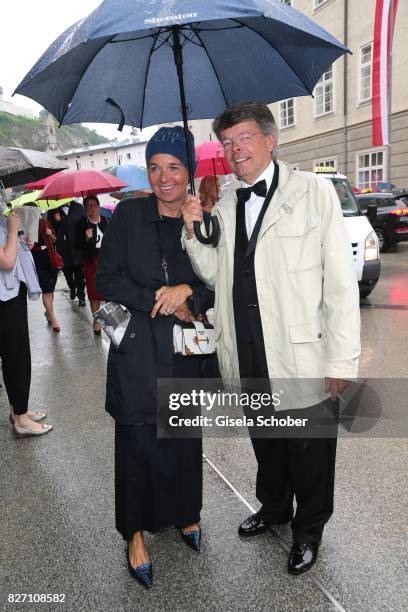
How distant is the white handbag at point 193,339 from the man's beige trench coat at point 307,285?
0.32 metres

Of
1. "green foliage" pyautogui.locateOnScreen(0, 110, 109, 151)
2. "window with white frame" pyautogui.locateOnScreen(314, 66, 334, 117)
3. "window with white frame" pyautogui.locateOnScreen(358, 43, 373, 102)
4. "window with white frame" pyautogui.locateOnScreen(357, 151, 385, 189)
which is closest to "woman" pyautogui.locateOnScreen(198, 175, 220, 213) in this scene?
"window with white frame" pyautogui.locateOnScreen(357, 151, 385, 189)

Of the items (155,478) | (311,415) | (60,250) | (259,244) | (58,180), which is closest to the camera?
(259,244)

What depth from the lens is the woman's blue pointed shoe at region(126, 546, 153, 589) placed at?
7.11 ft

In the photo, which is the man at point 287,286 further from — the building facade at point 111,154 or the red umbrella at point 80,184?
the building facade at point 111,154

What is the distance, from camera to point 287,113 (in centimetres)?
2375

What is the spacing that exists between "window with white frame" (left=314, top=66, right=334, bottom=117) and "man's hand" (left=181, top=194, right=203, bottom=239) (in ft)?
68.9

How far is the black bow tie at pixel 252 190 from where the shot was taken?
201 centimetres

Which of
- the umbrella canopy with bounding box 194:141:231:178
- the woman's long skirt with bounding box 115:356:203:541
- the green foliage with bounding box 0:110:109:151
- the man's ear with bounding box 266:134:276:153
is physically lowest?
the woman's long skirt with bounding box 115:356:203:541

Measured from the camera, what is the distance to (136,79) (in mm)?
2688

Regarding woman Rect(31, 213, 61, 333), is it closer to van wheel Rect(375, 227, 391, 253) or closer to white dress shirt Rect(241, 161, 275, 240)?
white dress shirt Rect(241, 161, 275, 240)

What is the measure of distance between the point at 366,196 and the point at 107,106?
12.0 m

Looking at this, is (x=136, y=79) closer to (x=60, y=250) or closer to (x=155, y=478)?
(x=155, y=478)

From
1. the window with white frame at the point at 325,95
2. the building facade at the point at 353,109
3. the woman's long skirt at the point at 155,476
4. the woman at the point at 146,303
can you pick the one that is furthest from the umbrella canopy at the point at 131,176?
the window with white frame at the point at 325,95

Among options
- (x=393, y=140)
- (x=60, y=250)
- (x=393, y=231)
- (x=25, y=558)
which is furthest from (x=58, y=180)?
(x=393, y=140)
